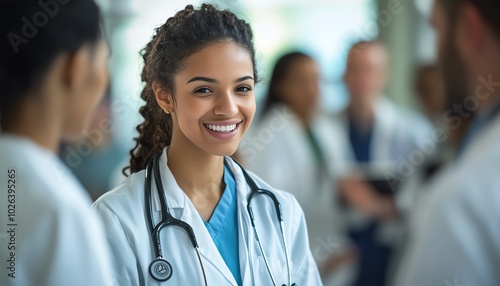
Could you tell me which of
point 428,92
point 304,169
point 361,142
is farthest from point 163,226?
point 428,92

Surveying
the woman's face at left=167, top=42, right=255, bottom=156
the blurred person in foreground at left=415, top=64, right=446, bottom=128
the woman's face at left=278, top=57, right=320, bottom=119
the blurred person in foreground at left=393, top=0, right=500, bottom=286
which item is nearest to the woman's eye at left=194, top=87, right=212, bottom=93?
the woman's face at left=167, top=42, right=255, bottom=156

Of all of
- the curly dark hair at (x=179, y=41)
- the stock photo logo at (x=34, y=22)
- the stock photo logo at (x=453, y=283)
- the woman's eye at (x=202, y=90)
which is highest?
the stock photo logo at (x=34, y=22)

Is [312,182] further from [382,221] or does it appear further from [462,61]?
[462,61]

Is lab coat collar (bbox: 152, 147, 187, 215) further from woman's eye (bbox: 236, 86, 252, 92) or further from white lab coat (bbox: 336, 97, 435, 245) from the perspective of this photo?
white lab coat (bbox: 336, 97, 435, 245)

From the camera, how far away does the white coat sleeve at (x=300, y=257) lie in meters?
1.00

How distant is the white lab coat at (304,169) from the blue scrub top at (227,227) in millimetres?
311

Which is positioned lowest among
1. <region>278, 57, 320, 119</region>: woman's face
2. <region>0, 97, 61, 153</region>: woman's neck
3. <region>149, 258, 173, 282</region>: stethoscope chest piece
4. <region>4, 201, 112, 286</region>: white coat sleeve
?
<region>149, 258, 173, 282</region>: stethoscope chest piece

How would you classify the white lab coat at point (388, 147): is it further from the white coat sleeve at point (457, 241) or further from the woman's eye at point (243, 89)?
the white coat sleeve at point (457, 241)

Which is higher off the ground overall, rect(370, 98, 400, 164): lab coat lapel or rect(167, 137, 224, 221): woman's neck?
rect(370, 98, 400, 164): lab coat lapel

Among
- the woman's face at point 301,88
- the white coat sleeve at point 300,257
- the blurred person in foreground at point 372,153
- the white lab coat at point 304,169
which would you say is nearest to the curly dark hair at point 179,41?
the white coat sleeve at point 300,257

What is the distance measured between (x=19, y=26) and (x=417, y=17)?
1.81 metres

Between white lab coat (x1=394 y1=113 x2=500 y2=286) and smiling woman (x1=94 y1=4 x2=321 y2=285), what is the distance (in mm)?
344

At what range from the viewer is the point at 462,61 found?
70 centimetres

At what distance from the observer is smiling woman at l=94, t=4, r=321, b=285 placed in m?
0.91
